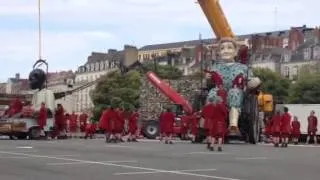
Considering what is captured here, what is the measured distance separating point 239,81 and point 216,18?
671 cm

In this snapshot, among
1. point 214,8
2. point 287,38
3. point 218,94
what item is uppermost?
point 287,38

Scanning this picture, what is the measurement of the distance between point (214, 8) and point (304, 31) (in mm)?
130038

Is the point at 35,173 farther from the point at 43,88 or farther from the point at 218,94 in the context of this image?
the point at 43,88

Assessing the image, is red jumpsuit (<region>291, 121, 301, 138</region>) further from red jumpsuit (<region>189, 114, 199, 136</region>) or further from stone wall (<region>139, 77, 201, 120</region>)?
stone wall (<region>139, 77, 201, 120</region>)

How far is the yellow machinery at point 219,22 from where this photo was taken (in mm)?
39594

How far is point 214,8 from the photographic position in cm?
3984

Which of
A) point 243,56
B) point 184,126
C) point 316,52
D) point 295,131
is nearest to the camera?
point 243,56

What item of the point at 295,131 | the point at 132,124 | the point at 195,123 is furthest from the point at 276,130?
the point at 132,124

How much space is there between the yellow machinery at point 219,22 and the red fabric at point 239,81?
5.52m

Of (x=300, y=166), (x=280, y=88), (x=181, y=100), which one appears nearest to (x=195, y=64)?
(x=280, y=88)

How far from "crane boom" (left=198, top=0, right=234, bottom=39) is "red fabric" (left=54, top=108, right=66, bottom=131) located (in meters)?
9.09

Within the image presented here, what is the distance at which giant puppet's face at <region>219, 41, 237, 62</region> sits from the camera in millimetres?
36969

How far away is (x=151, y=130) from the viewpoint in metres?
46.3

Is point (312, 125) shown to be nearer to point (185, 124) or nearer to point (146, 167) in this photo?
point (185, 124)
